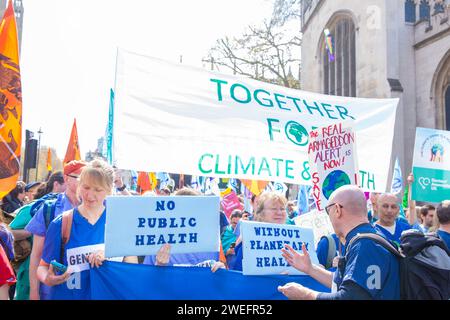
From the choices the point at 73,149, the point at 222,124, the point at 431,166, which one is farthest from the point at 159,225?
the point at 431,166

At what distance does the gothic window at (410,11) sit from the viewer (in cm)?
2178

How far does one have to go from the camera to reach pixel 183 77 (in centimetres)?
506

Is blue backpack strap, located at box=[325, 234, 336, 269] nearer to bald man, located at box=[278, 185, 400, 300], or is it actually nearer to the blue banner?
the blue banner

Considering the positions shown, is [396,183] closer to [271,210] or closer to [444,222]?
[444,222]

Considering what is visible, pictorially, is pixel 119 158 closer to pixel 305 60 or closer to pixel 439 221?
pixel 439 221

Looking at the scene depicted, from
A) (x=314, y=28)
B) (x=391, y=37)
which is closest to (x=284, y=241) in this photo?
(x=391, y=37)

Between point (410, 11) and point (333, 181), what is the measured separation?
65.2 feet

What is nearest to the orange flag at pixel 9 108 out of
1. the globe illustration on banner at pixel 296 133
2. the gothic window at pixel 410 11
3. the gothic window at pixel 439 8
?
the globe illustration on banner at pixel 296 133

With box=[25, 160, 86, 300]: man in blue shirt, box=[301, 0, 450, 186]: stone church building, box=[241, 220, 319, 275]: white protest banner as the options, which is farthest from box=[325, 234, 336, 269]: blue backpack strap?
box=[301, 0, 450, 186]: stone church building

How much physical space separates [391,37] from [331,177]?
1825 cm

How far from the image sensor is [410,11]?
2194 centimetres

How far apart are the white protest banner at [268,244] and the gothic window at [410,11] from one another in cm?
2060

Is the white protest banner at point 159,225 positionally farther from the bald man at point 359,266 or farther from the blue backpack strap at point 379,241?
the blue backpack strap at point 379,241
